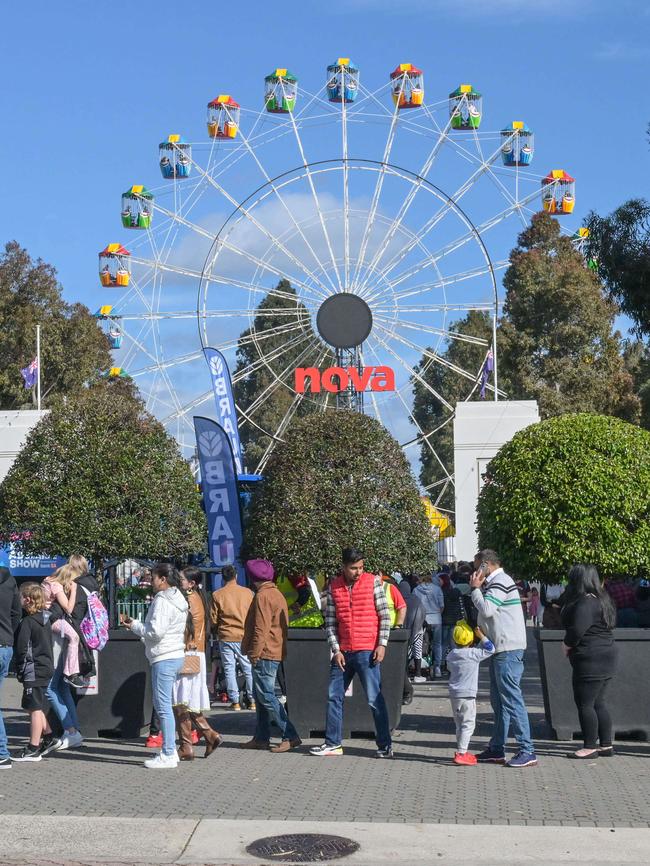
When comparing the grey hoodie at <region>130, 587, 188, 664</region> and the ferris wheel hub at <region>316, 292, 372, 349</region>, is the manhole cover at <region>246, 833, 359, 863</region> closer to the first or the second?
the grey hoodie at <region>130, 587, 188, 664</region>

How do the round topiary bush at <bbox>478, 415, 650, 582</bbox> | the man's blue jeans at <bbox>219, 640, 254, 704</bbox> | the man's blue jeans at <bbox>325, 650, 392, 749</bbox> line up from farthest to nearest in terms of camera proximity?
the man's blue jeans at <bbox>219, 640, 254, 704</bbox>
the round topiary bush at <bbox>478, 415, 650, 582</bbox>
the man's blue jeans at <bbox>325, 650, 392, 749</bbox>

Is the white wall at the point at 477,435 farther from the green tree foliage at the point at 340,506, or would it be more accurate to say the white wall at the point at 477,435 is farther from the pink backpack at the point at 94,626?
the pink backpack at the point at 94,626

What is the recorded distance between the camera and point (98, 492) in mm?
16391

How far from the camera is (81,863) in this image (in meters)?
6.79

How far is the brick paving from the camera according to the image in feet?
26.6

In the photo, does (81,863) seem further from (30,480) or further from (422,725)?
(30,480)

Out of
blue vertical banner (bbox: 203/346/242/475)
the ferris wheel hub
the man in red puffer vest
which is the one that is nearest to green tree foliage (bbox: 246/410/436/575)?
the man in red puffer vest

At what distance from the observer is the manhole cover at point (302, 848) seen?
6.87 meters

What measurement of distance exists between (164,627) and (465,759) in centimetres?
271

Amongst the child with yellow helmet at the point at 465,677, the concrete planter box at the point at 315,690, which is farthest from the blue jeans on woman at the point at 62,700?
the child with yellow helmet at the point at 465,677

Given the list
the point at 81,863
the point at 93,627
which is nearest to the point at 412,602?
the point at 93,627

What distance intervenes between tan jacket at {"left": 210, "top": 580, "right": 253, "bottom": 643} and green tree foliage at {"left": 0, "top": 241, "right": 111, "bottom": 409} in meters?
30.5

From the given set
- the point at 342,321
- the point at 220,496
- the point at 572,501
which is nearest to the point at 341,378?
the point at 342,321

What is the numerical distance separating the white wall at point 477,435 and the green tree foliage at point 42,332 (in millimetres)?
16459
